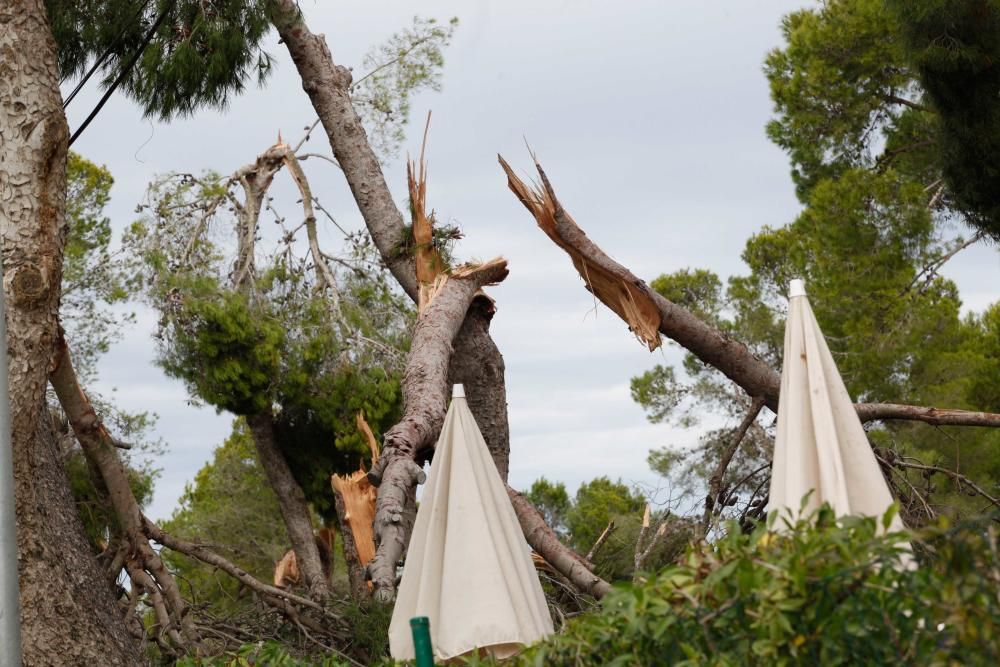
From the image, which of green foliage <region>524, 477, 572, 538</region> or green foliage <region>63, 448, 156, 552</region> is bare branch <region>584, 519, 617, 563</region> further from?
green foliage <region>524, 477, 572, 538</region>

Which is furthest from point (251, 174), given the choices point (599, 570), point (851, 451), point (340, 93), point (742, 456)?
point (851, 451)

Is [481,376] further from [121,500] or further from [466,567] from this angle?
[466,567]

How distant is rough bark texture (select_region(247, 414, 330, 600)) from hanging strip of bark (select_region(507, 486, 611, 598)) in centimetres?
459

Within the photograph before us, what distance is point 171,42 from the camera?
335 inches

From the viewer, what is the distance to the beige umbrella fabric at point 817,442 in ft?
13.4

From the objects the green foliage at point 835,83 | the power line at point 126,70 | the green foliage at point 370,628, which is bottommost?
the green foliage at point 370,628

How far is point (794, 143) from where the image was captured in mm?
17297

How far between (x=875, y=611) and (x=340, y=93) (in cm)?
765

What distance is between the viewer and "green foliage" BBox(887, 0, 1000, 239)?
9016 mm

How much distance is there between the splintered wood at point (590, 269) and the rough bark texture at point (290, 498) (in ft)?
17.2

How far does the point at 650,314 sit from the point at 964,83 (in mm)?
3270

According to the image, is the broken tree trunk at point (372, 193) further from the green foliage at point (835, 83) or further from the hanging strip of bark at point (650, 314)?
the green foliage at point (835, 83)

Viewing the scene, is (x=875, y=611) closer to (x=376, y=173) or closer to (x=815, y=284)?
(x=376, y=173)

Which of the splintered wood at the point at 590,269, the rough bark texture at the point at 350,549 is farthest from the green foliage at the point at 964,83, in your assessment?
the rough bark texture at the point at 350,549
